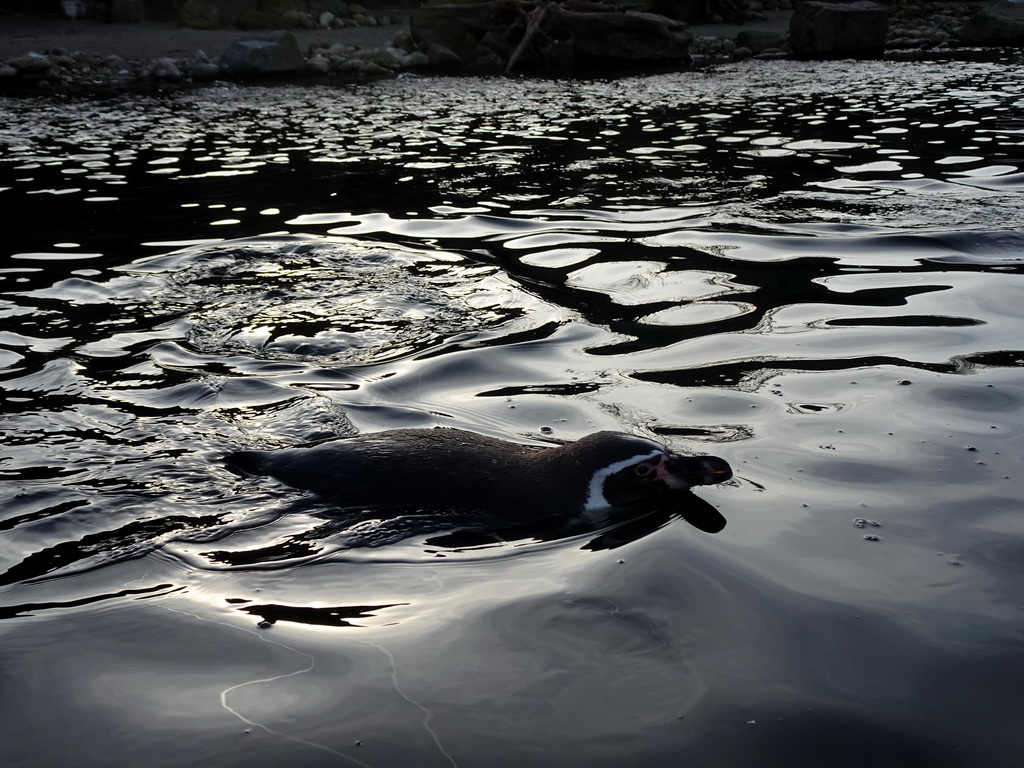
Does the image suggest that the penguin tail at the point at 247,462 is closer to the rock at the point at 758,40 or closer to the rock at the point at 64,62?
the rock at the point at 64,62

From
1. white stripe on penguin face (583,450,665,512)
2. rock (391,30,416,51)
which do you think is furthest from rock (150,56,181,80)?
white stripe on penguin face (583,450,665,512)

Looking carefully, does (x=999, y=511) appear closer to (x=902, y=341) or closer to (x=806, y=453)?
(x=806, y=453)

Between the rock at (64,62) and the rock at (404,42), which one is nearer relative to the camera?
the rock at (64,62)

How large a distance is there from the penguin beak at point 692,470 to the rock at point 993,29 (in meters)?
27.3

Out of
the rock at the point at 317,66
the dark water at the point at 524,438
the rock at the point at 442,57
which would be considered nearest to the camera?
the dark water at the point at 524,438

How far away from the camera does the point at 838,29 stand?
24891 mm

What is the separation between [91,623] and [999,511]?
329cm

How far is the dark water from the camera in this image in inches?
106

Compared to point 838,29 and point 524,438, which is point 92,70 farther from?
point 524,438

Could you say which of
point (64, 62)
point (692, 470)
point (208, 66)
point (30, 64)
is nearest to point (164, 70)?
point (208, 66)

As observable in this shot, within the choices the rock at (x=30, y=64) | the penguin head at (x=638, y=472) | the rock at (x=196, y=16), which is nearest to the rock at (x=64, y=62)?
the rock at (x=30, y=64)

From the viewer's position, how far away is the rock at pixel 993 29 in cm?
2650

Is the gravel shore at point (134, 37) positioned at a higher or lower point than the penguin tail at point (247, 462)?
higher

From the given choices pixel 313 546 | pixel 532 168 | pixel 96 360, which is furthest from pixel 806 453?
pixel 532 168
